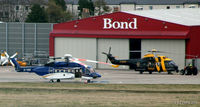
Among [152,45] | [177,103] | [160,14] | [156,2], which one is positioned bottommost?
[177,103]

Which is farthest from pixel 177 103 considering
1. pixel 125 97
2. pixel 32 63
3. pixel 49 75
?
pixel 32 63

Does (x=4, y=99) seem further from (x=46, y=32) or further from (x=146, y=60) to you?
(x=46, y=32)

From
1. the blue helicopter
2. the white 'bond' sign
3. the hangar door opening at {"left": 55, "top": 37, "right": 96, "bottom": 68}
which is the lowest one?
the blue helicopter

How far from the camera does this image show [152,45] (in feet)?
182

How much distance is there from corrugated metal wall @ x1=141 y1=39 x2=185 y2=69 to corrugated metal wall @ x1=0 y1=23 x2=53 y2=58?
49.1 ft

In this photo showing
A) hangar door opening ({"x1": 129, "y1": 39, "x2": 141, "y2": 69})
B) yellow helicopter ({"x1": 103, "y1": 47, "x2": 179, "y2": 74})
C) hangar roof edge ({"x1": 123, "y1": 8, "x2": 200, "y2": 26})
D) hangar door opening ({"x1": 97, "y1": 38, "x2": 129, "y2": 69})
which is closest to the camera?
yellow helicopter ({"x1": 103, "y1": 47, "x2": 179, "y2": 74})

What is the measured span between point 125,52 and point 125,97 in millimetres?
26451

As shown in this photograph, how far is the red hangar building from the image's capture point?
179 ft

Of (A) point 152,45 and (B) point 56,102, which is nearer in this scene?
(B) point 56,102

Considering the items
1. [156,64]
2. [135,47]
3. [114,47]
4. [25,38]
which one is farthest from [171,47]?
[25,38]

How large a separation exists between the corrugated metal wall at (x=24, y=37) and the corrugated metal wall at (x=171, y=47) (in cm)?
1498

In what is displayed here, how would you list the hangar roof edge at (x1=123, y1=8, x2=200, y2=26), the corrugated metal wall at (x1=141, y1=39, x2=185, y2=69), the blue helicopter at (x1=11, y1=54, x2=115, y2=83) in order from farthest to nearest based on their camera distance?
the hangar roof edge at (x1=123, y1=8, x2=200, y2=26), the corrugated metal wall at (x1=141, y1=39, x2=185, y2=69), the blue helicopter at (x1=11, y1=54, x2=115, y2=83)

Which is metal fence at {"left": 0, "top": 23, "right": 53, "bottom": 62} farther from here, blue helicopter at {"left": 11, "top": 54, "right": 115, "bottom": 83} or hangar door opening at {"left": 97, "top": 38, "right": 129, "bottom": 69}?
blue helicopter at {"left": 11, "top": 54, "right": 115, "bottom": 83}

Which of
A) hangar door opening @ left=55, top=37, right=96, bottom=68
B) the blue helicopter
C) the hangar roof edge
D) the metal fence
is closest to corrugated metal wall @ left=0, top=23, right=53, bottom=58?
the metal fence
